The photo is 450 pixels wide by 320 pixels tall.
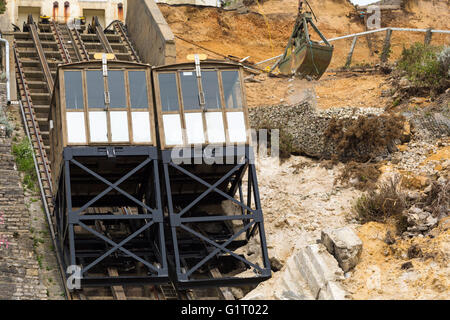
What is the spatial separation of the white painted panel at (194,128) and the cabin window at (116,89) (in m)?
1.45

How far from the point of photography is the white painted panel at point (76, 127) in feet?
71.0

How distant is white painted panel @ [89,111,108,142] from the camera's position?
21625 millimetres

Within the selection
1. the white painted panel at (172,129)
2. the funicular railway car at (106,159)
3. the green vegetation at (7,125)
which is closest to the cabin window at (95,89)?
the funicular railway car at (106,159)

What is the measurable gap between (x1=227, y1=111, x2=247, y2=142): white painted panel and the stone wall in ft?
14.2

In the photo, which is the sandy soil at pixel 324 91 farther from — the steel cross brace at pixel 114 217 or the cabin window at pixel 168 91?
the steel cross brace at pixel 114 217

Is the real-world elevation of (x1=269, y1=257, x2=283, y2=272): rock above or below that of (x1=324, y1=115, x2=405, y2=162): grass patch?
below

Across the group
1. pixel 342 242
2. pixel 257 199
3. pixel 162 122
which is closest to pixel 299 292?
pixel 342 242

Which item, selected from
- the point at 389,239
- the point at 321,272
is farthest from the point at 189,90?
the point at 389,239

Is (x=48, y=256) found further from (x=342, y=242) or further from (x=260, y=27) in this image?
(x=260, y=27)

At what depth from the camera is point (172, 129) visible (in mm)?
22125

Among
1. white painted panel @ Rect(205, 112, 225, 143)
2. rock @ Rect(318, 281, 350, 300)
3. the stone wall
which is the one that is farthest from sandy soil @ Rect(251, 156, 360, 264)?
white painted panel @ Rect(205, 112, 225, 143)

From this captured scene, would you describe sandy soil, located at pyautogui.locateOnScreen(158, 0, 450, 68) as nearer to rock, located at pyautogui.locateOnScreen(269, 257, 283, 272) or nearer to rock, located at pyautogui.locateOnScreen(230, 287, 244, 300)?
rock, located at pyautogui.locateOnScreen(230, 287, 244, 300)

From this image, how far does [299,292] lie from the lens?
20297 millimetres

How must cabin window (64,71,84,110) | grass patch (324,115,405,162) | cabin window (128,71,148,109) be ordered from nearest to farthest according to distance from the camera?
cabin window (64,71,84,110)
cabin window (128,71,148,109)
grass patch (324,115,405,162)
